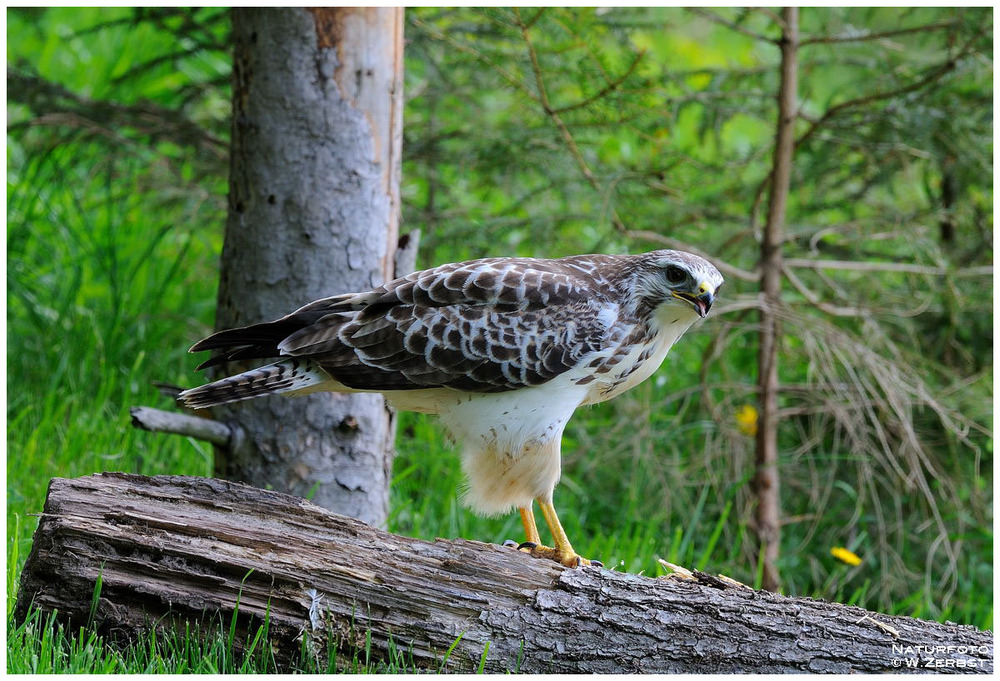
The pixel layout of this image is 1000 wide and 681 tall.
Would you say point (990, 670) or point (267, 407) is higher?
point (267, 407)

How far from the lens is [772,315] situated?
18.1 ft

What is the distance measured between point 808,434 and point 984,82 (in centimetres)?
266

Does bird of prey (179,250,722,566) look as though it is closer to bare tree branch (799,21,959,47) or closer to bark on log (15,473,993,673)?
bark on log (15,473,993,673)

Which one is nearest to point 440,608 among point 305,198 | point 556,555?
point 556,555

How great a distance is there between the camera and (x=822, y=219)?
8344 mm

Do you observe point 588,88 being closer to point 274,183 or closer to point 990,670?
point 274,183

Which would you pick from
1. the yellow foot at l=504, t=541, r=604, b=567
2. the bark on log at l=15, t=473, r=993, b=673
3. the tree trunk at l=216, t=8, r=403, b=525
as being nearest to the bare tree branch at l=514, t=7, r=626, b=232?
the tree trunk at l=216, t=8, r=403, b=525

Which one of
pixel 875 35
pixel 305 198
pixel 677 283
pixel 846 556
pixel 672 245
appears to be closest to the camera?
pixel 677 283

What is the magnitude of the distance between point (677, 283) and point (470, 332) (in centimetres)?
85

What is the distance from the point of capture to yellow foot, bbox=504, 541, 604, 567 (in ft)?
12.6

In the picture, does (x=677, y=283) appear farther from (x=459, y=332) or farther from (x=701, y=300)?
(x=459, y=332)

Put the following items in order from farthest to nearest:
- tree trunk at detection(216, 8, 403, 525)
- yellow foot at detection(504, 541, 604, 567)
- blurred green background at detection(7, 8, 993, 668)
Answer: blurred green background at detection(7, 8, 993, 668) < tree trunk at detection(216, 8, 403, 525) < yellow foot at detection(504, 541, 604, 567)

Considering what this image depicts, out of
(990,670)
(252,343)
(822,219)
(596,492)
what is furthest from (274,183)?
(822,219)

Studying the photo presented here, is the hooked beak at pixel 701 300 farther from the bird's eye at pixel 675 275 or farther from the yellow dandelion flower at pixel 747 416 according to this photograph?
the yellow dandelion flower at pixel 747 416
